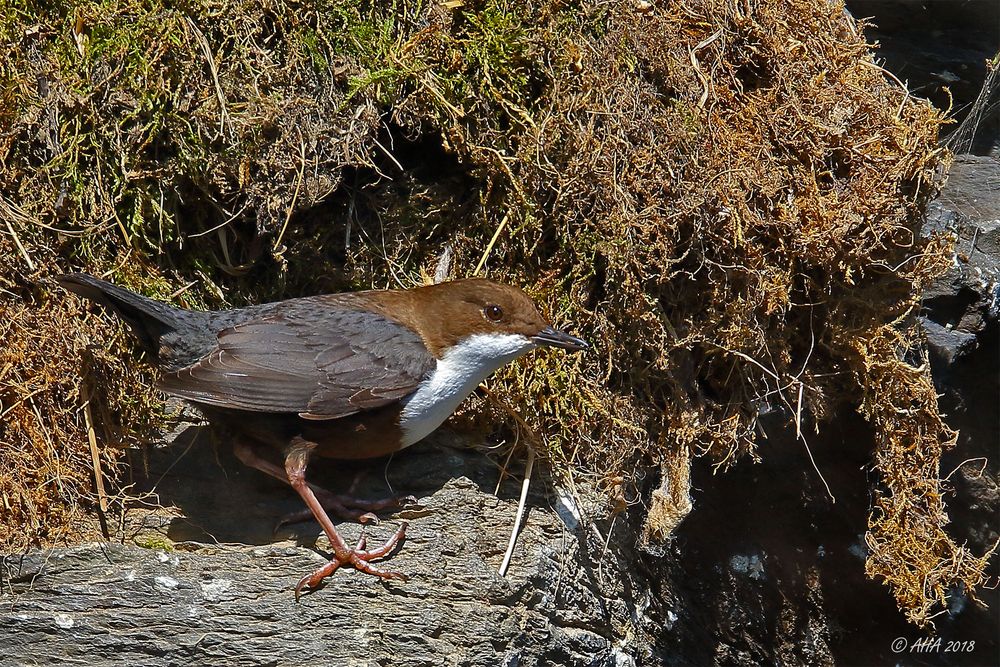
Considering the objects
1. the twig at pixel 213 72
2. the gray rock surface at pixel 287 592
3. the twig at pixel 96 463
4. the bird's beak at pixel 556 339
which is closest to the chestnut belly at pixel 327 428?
the gray rock surface at pixel 287 592

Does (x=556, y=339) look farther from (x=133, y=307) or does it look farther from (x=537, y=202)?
(x=133, y=307)

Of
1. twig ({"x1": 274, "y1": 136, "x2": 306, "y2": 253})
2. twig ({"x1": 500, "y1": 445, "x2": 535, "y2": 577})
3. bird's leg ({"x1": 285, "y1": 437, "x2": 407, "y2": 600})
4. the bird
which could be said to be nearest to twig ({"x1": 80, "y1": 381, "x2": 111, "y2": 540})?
the bird

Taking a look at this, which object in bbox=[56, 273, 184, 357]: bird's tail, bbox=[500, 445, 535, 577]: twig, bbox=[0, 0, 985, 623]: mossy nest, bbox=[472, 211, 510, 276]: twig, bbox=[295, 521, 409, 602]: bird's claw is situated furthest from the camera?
bbox=[472, 211, 510, 276]: twig

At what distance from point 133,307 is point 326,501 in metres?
1.04

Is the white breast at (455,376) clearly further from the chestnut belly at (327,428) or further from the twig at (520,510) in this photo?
the twig at (520,510)

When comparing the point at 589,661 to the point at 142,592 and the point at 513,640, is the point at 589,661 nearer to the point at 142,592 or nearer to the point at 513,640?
the point at 513,640

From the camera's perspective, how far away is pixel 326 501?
379cm

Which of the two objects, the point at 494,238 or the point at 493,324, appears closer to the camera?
the point at 493,324

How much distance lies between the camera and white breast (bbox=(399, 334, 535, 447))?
374 cm

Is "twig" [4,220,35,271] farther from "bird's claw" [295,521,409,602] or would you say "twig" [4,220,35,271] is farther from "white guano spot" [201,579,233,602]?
"bird's claw" [295,521,409,602]

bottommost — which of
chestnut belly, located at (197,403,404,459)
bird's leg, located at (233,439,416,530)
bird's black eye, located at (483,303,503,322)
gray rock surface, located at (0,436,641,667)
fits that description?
gray rock surface, located at (0,436,641,667)

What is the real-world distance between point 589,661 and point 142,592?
178 centimetres

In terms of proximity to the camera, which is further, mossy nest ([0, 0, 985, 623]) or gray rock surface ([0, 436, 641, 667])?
mossy nest ([0, 0, 985, 623])

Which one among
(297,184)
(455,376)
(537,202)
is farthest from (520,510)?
(297,184)
